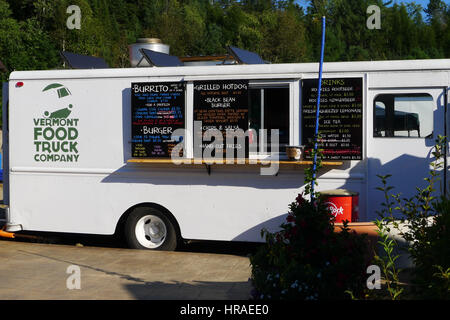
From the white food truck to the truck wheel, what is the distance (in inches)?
0.6

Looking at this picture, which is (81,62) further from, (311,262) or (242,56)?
(311,262)

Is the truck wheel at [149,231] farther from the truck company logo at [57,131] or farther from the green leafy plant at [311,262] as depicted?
the green leafy plant at [311,262]

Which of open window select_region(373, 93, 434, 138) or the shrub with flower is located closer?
the shrub with flower

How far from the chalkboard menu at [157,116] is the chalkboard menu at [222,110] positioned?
0.92ft

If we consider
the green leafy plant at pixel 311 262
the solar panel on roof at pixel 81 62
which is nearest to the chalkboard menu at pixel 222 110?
the solar panel on roof at pixel 81 62

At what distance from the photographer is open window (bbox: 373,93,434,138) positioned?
8102 mm

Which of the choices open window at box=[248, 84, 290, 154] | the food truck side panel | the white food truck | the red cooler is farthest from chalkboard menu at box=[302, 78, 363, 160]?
the red cooler

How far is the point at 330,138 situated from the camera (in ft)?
27.3

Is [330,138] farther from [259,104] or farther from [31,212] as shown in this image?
[31,212]

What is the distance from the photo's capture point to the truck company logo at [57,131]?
31.0 feet

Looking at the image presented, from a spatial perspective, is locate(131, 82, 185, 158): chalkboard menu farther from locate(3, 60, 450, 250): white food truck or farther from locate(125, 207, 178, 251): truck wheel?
locate(125, 207, 178, 251): truck wheel

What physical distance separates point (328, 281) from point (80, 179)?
17.6 feet

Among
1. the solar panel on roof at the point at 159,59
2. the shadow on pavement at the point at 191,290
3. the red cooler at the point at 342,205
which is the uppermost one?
the solar panel on roof at the point at 159,59
